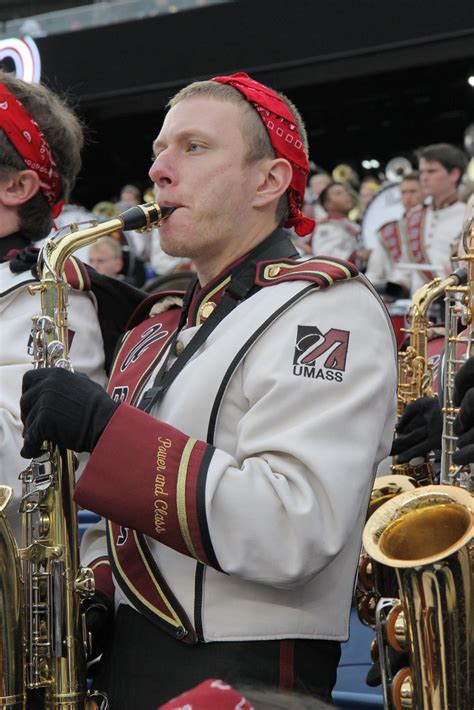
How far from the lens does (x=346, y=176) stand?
19594 millimetres

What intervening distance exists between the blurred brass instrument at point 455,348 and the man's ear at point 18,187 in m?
1.33

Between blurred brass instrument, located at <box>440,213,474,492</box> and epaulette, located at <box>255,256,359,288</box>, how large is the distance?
0.54 meters

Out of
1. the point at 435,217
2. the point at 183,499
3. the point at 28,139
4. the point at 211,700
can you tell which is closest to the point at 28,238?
the point at 28,139

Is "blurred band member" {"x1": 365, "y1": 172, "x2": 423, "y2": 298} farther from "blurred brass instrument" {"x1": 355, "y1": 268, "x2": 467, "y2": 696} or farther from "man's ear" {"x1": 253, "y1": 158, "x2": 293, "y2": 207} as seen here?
"man's ear" {"x1": 253, "y1": 158, "x2": 293, "y2": 207}

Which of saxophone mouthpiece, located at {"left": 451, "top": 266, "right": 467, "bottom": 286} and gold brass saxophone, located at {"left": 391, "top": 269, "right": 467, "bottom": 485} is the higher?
saxophone mouthpiece, located at {"left": 451, "top": 266, "right": 467, "bottom": 286}

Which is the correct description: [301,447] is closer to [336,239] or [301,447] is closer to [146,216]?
[146,216]

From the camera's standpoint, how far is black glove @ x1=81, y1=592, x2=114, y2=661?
2.72 m

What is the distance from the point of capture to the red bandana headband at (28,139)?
11.1 feet

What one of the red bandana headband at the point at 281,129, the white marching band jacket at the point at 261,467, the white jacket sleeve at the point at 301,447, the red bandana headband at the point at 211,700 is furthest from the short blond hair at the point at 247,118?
the red bandana headband at the point at 211,700

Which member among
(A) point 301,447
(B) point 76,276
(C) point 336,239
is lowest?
(A) point 301,447

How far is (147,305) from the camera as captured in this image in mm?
3197

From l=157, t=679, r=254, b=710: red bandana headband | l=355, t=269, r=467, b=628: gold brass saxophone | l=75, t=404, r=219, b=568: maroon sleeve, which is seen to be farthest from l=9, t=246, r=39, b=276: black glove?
l=157, t=679, r=254, b=710: red bandana headband

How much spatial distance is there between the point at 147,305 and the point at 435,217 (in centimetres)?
800

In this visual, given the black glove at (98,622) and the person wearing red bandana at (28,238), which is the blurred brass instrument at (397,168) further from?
the black glove at (98,622)
